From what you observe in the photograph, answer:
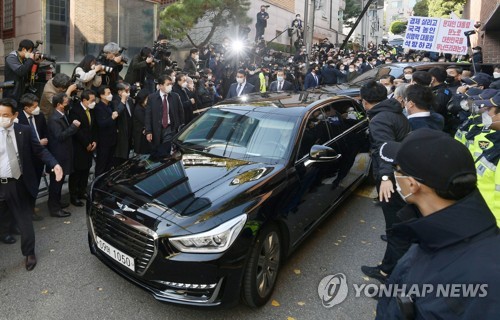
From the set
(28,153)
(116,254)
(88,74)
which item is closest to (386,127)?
(116,254)

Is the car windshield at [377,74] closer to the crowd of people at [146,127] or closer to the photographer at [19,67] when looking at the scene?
the crowd of people at [146,127]

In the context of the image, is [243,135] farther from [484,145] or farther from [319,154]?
[484,145]

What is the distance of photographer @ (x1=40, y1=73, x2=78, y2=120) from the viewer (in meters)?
5.17

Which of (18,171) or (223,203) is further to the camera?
(18,171)

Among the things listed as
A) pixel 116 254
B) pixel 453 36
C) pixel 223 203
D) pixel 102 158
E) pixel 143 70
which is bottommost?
pixel 116 254

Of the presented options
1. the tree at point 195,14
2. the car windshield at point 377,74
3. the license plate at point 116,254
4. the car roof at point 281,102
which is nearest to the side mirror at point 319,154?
the car roof at point 281,102

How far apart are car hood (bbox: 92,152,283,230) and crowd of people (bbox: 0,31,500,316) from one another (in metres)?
0.52

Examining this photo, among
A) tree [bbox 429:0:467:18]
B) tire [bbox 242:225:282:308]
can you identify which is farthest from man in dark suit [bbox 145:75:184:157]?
tree [bbox 429:0:467:18]

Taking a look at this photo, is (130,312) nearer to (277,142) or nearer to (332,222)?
(277,142)

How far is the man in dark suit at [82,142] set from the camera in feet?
16.8

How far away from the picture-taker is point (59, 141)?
4777 mm

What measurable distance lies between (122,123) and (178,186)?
3.02m

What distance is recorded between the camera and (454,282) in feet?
3.78

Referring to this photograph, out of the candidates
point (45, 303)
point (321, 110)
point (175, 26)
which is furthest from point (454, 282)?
point (175, 26)
